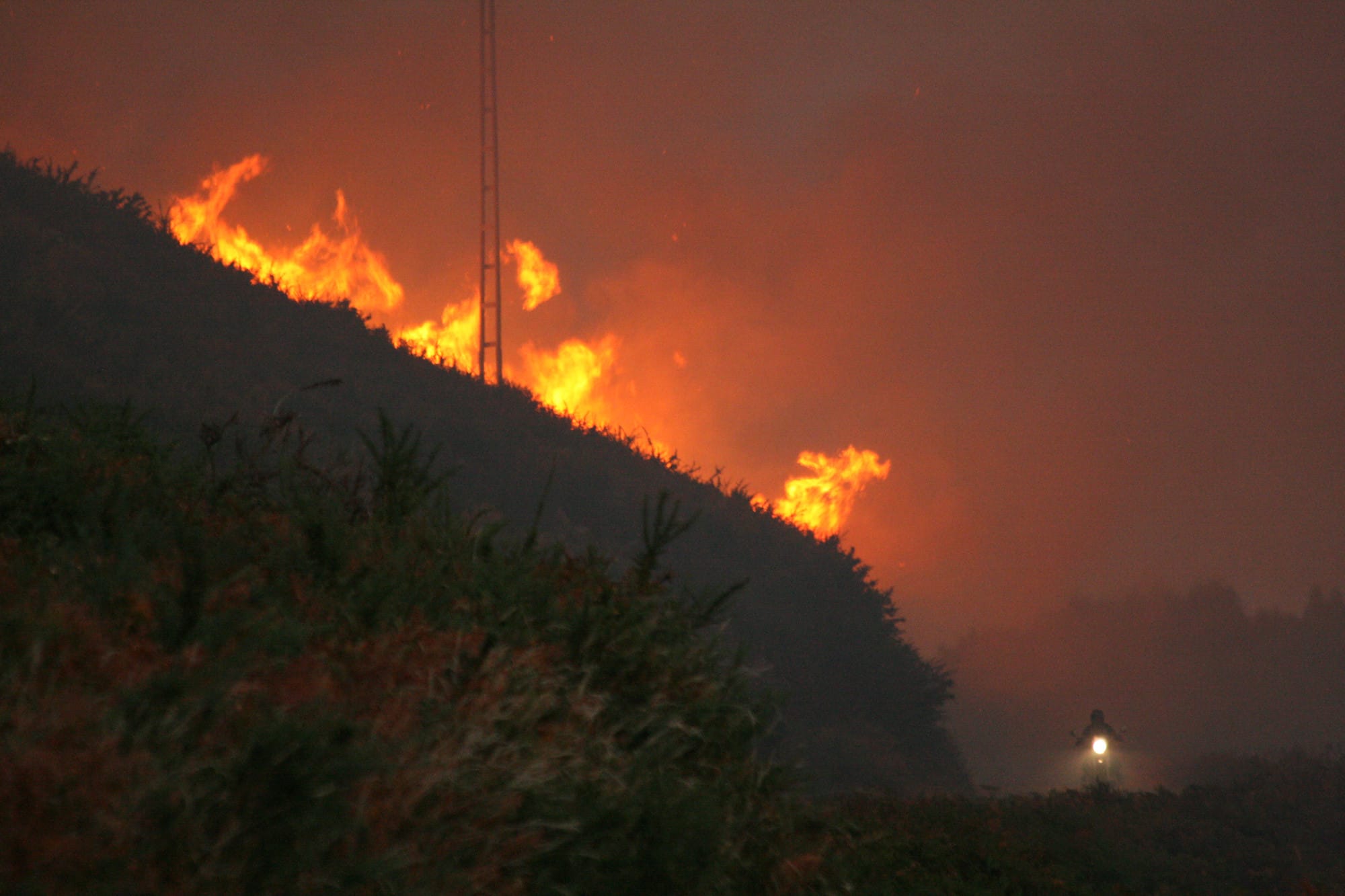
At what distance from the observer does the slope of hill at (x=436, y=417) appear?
17.3 meters

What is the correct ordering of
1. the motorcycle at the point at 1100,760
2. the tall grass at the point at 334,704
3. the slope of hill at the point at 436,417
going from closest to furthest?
the tall grass at the point at 334,704 < the slope of hill at the point at 436,417 < the motorcycle at the point at 1100,760

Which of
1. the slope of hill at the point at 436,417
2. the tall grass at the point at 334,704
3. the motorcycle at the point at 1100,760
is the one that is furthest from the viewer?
the motorcycle at the point at 1100,760

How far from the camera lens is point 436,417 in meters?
22.8

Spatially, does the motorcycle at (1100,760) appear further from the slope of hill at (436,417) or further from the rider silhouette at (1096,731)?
the slope of hill at (436,417)

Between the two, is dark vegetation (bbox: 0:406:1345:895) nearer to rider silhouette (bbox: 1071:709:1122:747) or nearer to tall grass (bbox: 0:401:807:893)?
tall grass (bbox: 0:401:807:893)

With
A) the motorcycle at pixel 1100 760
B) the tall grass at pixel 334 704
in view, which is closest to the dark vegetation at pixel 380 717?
the tall grass at pixel 334 704

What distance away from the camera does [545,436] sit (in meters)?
25.1

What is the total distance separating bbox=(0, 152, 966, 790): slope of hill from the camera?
56.9 feet

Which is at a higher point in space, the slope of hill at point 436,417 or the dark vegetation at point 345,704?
the slope of hill at point 436,417

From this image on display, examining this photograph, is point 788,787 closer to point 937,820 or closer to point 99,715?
point 99,715

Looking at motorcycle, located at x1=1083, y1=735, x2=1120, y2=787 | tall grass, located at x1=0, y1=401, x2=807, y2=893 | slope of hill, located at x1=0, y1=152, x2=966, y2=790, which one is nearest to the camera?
tall grass, located at x1=0, y1=401, x2=807, y2=893

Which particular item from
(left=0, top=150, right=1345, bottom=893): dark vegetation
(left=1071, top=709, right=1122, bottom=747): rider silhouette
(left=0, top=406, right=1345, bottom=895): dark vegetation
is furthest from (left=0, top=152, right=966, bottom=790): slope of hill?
(left=0, top=406, right=1345, bottom=895): dark vegetation

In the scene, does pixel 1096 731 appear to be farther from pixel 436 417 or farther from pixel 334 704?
pixel 334 704

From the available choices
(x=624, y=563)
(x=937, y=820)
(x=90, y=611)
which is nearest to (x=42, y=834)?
(x=90, y=611)
